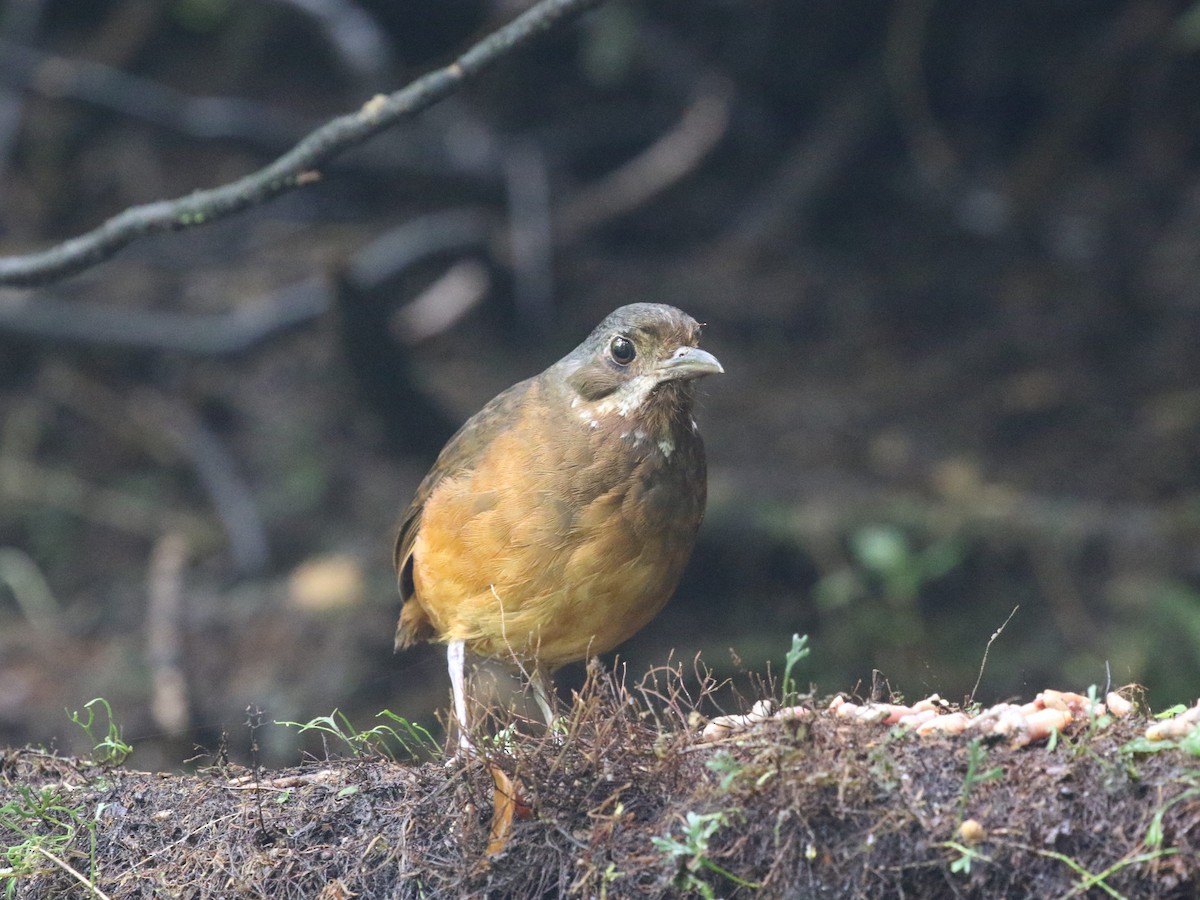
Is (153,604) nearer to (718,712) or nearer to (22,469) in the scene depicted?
(22,469)

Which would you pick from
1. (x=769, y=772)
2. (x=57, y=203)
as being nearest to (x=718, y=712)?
(x=769, y=772)

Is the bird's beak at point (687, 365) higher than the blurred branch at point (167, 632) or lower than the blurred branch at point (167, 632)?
higher

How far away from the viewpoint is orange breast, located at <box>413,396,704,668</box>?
13.8 ft

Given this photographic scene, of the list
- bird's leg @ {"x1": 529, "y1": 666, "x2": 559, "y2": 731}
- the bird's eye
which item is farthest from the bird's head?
bird's leg @ {"x1": 529, "y1": 666, "x2": 559, "y2": 731}

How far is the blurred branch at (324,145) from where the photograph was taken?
4.27 meters

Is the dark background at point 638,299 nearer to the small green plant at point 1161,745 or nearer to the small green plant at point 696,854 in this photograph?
the small green plant at point 1161,745

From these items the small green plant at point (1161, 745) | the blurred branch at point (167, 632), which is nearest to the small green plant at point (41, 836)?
the small green plant at point (1161, 745)

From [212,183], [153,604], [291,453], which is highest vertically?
[212,183]

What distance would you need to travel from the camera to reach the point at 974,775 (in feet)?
9.28

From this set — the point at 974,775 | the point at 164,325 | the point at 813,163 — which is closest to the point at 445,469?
the point at 974,775

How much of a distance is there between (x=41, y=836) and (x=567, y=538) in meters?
1.64

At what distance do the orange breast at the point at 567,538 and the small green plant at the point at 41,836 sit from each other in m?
1.30

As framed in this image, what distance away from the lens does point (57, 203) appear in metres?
10.2

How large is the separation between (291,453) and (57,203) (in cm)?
286
